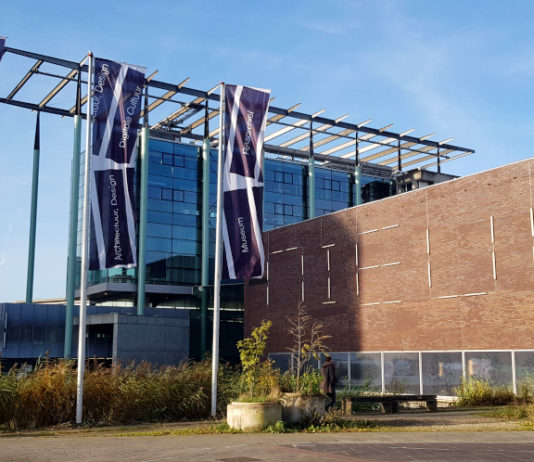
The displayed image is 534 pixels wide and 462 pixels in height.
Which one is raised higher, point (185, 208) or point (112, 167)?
point (185, 208)

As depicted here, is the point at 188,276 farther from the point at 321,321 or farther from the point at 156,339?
the point at 321,321

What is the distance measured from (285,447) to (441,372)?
17.0 metres

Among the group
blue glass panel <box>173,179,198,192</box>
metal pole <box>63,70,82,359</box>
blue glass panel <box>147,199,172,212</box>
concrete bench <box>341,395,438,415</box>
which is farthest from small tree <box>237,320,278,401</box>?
blue glass panel <box>173,179,198,192</box>

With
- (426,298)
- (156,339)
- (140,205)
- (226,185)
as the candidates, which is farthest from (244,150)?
(140,205)

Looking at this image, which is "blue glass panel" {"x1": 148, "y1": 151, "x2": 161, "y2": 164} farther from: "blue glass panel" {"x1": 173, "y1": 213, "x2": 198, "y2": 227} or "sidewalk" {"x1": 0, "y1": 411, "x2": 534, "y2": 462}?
"sidewalk" {"x1": 0, "y1": 411, "x2": 534, "y2": 462}

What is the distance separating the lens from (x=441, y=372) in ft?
94.7

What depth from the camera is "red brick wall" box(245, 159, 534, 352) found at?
26750mm

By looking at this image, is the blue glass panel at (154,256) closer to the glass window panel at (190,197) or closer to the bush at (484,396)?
the glass window panel at (190,197)

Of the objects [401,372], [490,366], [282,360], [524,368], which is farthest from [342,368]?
[524,368]

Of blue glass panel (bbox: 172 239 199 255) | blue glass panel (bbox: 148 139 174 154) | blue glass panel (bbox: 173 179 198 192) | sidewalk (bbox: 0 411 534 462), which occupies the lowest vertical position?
sidewalk (bbox: 0 411 534 462)

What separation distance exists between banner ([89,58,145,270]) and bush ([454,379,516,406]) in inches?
522

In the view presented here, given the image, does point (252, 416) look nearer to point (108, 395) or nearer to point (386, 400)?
point (108, 395)

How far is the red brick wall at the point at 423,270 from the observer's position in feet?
87.8

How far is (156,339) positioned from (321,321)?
10402 millimetres
